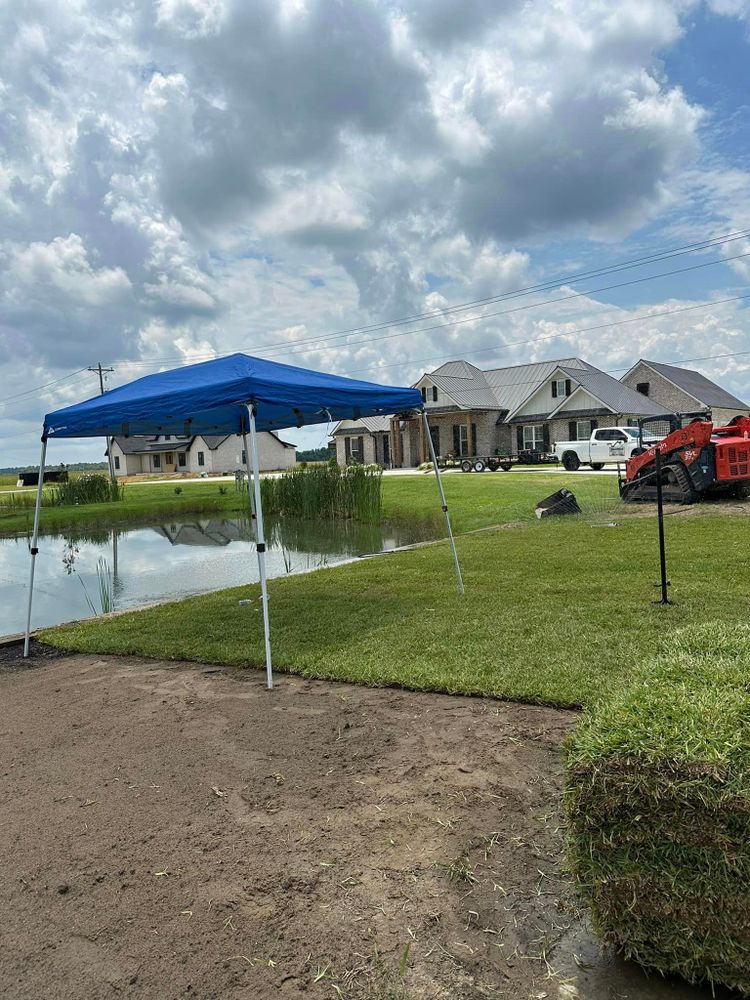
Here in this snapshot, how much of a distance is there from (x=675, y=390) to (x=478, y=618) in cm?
4357

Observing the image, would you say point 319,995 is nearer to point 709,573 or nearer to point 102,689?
point 102,689

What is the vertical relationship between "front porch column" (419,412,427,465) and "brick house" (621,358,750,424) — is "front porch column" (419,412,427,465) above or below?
below

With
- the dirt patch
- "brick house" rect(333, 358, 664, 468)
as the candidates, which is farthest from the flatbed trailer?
the dirt patch

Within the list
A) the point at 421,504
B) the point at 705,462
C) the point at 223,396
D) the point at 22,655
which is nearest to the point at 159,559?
the point at 22,655

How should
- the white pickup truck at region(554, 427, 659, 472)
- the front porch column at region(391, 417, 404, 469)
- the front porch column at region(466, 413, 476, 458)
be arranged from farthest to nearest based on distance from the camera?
1. the front porch column at region(391, 417, 404, 469)
2. the front porch column at region(466, 413, 476, 458)
3. the white pickup truck at region(554, 427, 659, 472)

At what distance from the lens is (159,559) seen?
48.1ft

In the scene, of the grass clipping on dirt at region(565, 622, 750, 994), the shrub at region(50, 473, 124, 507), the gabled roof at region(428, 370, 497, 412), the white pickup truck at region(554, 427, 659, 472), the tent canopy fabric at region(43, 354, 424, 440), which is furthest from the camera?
the gabled roof at region(428, 370, 497, 412)

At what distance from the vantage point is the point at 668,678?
2.76 m

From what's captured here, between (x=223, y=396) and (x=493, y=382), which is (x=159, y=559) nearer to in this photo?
(x=223, y=396)

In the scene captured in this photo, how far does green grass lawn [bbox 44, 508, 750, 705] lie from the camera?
5.14 meters

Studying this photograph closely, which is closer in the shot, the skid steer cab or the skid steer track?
the skid steer cab

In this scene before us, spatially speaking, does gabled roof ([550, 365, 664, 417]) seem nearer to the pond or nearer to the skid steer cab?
the skid steer cab

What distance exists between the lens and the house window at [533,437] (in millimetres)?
42531

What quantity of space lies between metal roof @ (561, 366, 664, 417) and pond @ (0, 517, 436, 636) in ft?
83.2
